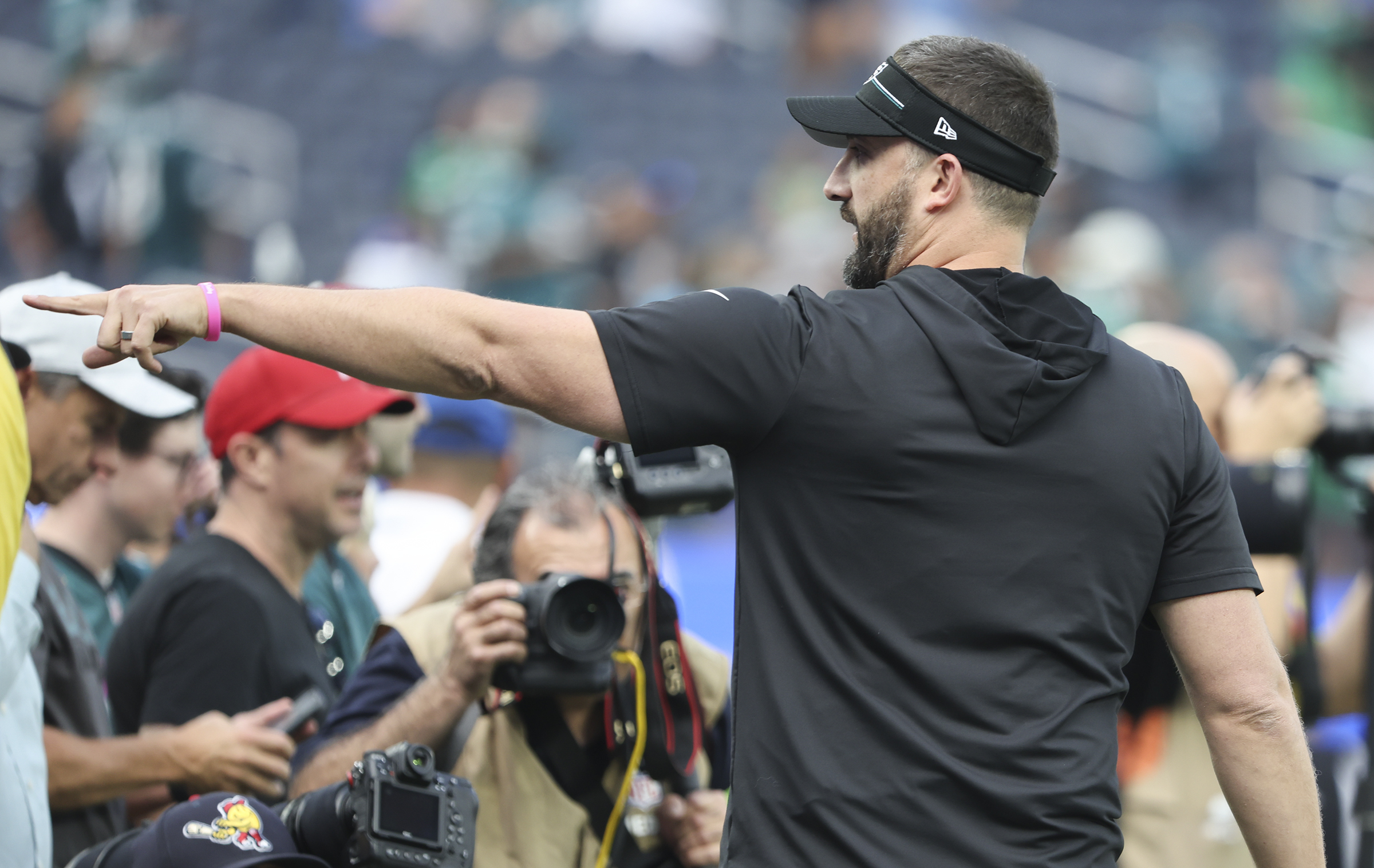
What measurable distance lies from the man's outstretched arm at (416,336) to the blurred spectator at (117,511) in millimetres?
1583

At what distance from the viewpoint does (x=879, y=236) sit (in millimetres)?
1880

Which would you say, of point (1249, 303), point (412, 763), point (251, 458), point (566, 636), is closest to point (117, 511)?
point (251, 458)

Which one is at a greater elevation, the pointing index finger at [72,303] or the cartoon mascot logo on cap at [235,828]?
the pointing index finger at [72,303]

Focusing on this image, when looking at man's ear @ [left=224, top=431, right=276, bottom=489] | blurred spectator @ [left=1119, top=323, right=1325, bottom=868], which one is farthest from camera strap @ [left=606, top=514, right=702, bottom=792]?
blurred spectator @ [left=1119, top=323, right=1325, bottom=868]

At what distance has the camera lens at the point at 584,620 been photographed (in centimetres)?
232

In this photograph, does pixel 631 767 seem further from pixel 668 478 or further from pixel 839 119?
pixel 839 119

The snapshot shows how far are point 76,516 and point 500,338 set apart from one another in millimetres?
1851

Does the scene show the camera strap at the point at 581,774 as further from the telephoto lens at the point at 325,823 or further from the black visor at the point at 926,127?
the black visor at the point at 926,127

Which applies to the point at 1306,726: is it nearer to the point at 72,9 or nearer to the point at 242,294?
the point at 242,294

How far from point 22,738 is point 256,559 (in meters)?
0.68

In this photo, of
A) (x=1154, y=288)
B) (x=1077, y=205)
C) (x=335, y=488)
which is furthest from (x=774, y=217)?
(x=335, y=488)

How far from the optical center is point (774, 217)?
11.5 meters

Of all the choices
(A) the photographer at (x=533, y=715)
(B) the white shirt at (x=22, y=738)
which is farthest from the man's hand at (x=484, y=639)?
(B) the white shirt at (x=22, y=738)

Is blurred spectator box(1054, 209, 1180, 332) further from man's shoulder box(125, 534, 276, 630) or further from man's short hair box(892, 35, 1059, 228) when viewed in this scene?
man's short hair box(892, 35, 1059, 228)
